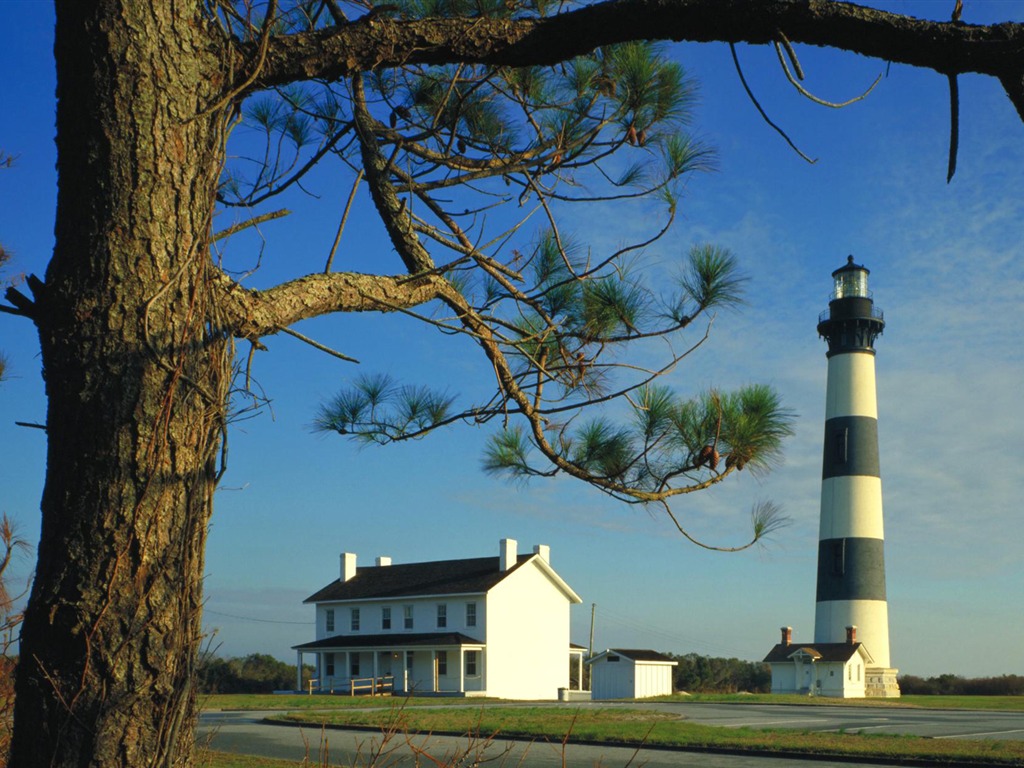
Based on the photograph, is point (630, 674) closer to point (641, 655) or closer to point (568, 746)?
point (641, 655)

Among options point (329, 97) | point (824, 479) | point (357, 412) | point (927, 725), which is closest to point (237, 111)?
point (329, 97)

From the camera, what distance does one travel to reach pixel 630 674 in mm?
43406

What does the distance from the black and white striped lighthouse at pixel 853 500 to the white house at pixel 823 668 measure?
356mm

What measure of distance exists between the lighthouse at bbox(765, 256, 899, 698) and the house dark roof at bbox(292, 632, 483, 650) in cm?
1407

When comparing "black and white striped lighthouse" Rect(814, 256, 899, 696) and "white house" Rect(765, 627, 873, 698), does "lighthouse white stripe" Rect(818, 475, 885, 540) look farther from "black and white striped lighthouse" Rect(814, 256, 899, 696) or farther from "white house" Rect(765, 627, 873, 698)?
"white house" Rect(765, 627, 873, 698)

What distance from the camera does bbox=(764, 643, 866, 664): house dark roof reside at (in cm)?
4028

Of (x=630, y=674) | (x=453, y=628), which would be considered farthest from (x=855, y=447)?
(x=453, y=628)

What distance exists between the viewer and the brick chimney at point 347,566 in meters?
48.2

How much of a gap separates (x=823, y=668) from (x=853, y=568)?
17.4 feet

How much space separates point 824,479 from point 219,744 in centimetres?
3054

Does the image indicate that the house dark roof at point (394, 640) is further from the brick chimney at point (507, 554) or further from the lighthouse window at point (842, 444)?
the lighthouse window at point (842, 444)

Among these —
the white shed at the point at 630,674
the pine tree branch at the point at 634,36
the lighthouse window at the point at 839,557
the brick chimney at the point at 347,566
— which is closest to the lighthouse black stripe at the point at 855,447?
the lighthouse window at the point at 839,557

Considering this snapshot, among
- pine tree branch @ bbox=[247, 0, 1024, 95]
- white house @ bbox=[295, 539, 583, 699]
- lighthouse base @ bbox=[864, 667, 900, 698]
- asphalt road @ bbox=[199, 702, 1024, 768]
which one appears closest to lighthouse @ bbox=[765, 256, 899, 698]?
lighthouse base @ bbox=[864, 667, 900, 698]

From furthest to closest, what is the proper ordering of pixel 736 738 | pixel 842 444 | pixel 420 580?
pixel 420 580
pixel 842 444
pixel 736 738
